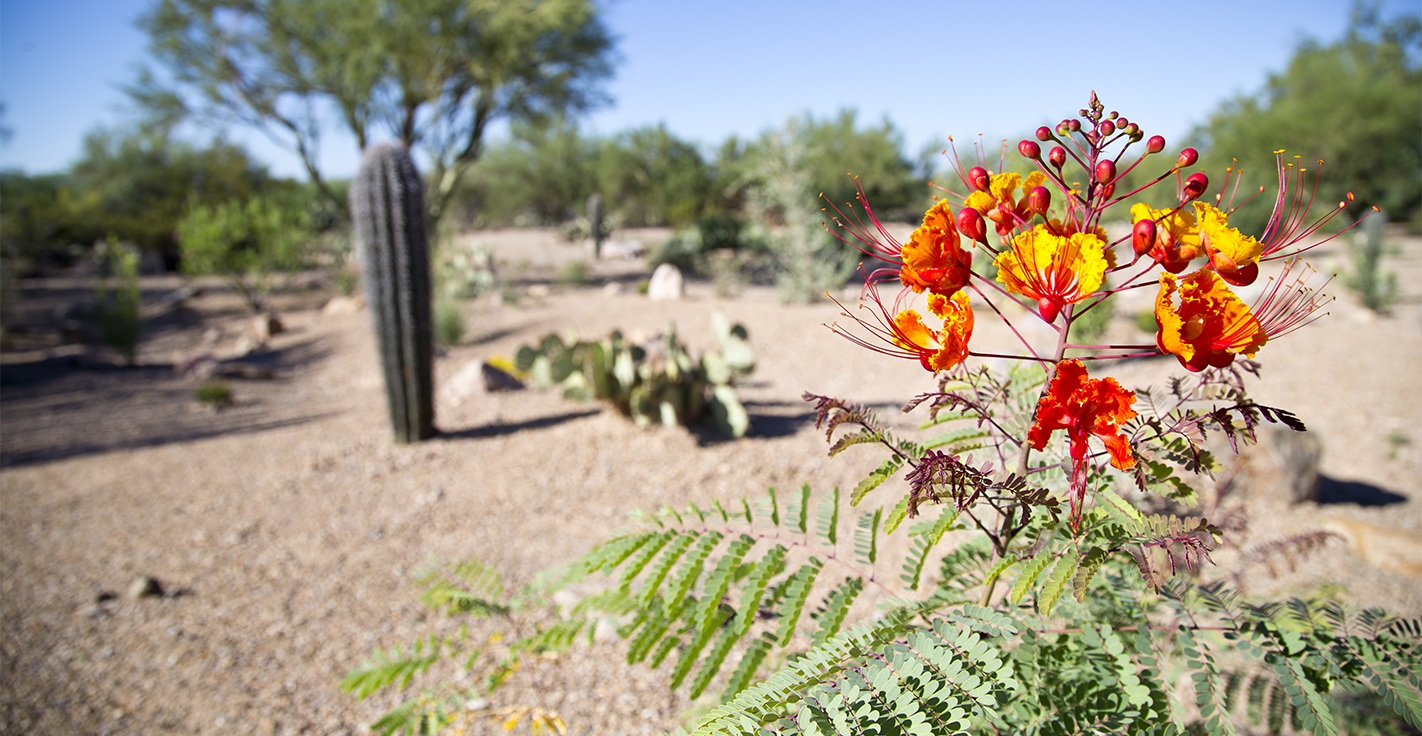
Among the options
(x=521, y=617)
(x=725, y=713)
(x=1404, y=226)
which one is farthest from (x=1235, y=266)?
(x=1404, y=226)

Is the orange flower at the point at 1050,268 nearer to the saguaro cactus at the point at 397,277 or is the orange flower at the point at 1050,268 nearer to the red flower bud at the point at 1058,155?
the red flower bud at the point at 1058,155

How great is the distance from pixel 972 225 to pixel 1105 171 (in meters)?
0.17

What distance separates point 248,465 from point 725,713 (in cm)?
446

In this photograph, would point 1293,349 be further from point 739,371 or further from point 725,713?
point 725,713

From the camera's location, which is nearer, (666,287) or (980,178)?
(980,178)

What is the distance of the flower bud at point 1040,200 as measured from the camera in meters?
0.94

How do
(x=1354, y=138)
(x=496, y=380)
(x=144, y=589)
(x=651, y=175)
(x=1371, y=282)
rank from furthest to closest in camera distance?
(x=651, y=175), (x=1354, y=138), (x=1371, y=282), (x=496, y=380), (x=144, y=589)

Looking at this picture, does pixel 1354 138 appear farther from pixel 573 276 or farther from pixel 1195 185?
pixel 1195 185

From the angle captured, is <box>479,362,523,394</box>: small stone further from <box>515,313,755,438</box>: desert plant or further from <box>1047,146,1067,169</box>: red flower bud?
<box>1047,146,1067,169</box>: red flower bud

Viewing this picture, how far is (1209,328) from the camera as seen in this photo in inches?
34.2

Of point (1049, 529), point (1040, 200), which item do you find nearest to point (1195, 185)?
point (1040, 200)

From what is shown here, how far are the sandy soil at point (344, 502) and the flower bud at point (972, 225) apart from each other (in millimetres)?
1782

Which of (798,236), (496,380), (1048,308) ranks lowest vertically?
(496,380)

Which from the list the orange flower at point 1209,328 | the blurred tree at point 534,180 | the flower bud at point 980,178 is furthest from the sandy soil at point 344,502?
the blurred tree at point 534,180
